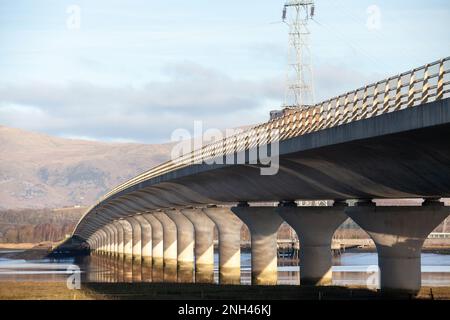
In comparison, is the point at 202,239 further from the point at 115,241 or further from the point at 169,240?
the point at 115,241

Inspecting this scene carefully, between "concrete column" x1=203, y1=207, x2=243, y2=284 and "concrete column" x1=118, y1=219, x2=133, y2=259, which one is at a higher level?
"concrete column" x1=118, y1=219, x2=133, y2=259

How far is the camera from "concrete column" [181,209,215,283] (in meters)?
119

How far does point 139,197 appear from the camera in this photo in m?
121

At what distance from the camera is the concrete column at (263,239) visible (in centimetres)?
9219

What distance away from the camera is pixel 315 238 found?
260ft

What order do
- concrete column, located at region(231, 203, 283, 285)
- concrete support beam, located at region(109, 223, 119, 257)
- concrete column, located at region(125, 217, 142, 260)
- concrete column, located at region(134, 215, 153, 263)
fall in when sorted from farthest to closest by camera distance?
1. concrete support beam, located at region(109, 223, 119, 257)
2. concrete column, located at region(125, 217, 142, 260)
3. concrete column, located at region(134, 215, 153, 263)
4. concrete column, located at region(231, 203, 283, 285)

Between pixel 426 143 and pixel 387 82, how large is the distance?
149 inches

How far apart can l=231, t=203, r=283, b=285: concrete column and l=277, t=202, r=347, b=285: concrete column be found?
39.7 feet

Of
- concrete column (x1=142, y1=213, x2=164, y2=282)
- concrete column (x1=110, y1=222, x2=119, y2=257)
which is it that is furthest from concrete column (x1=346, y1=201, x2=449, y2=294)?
concrete column (x1=110, y1=222, x2=119, y2=257)

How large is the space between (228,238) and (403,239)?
47340mm

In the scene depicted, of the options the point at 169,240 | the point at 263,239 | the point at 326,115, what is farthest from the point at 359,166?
the point at 169,240

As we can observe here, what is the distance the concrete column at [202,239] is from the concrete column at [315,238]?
126 feet

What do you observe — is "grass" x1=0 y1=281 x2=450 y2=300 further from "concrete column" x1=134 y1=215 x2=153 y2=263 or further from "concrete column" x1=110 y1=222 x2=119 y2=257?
"concrete column" x1=110 y1=222 x2=119 y2=257

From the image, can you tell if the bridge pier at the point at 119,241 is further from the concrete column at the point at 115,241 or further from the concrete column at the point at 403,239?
the concrete column at the point at 403,239
